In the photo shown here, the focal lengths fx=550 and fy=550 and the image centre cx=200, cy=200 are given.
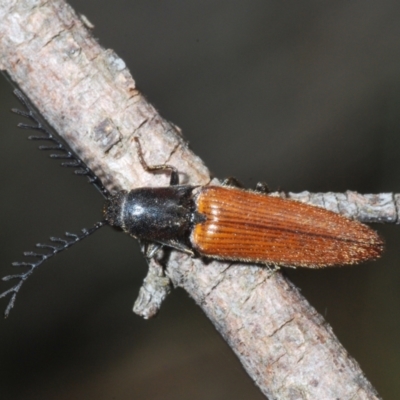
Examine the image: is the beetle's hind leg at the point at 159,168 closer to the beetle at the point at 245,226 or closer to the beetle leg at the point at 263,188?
the beetle at the point at 245,226

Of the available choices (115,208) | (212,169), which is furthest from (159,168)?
(212,169)

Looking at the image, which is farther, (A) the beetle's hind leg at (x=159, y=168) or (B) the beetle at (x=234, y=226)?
(B) the beetle at (x=234, y=226)

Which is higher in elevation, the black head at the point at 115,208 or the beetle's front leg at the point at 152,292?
the black head at the point at 115,208

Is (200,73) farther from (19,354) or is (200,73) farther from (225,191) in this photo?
(19,354)

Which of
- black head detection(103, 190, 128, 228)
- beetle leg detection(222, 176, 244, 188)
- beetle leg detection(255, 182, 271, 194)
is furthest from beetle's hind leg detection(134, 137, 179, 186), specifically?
beetle leg detection(255, 182, 271, 194)

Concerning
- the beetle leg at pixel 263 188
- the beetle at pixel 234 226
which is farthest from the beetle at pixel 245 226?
the beetle leg at pixel 263 188

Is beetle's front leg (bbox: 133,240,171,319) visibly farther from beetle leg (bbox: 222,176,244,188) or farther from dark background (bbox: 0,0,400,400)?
dark background (bbox: 0,0,400,400)
